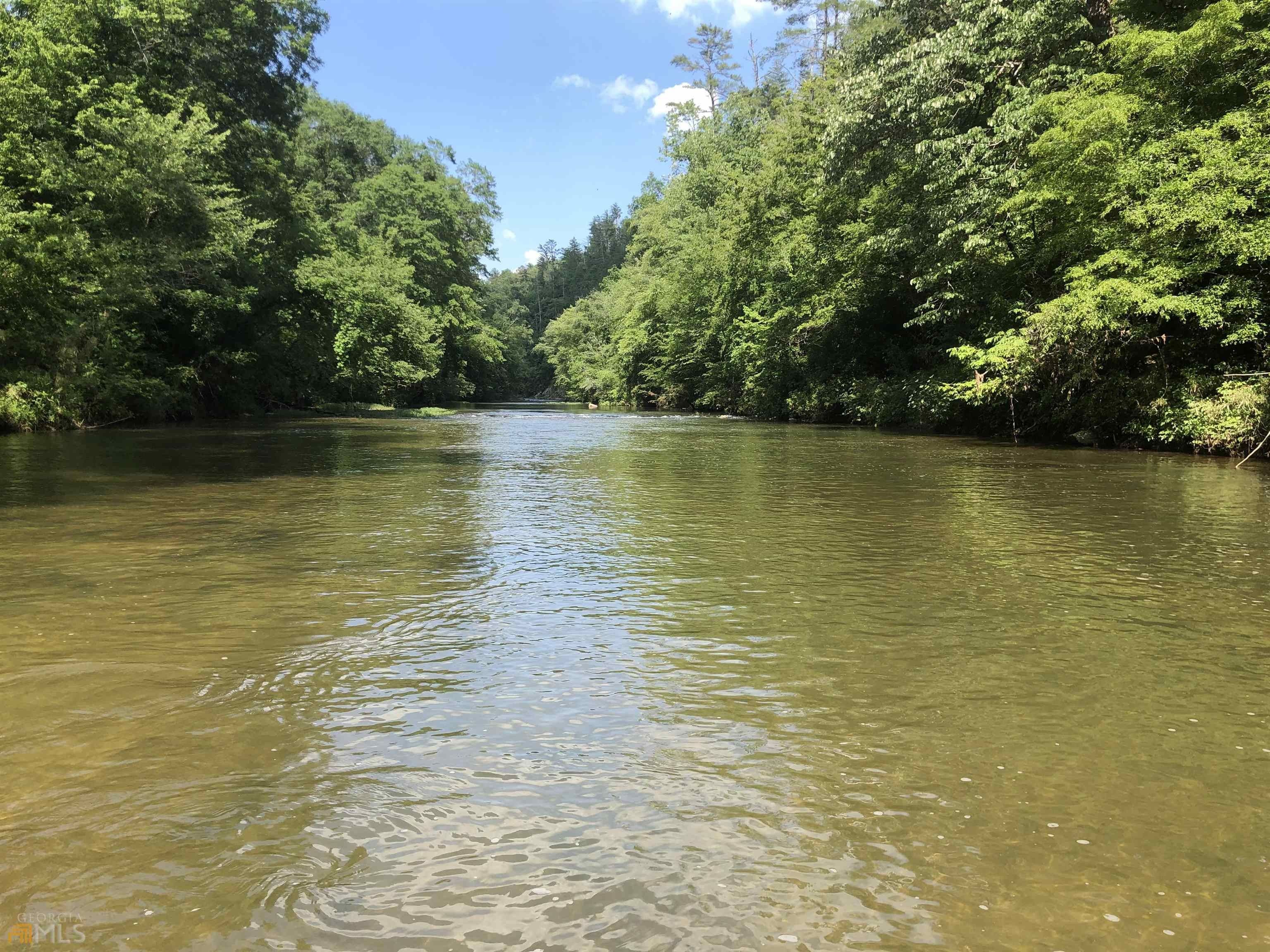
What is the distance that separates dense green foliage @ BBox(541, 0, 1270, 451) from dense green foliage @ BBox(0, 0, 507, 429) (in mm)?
19755

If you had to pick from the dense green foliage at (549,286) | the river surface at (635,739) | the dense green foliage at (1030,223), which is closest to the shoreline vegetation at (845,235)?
the dense green foliage at (1030,223)

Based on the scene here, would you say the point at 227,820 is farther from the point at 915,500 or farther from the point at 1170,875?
the point at 915,500

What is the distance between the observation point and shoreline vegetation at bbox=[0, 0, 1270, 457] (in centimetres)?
1644

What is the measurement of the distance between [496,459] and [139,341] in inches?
604

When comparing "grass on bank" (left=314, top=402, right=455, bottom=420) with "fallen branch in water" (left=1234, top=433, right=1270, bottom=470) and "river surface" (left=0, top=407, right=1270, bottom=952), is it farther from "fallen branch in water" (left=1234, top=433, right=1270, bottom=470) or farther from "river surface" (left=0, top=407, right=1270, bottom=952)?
"river surface" (left=0, top=407, right=1270, bottom=952)

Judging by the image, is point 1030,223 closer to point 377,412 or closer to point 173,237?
point 173,237

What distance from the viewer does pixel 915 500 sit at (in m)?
10.5

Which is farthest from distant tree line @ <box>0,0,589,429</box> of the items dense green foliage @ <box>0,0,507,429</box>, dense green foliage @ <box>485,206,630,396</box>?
dense green foliage @ <box>485,206,630,396</box>

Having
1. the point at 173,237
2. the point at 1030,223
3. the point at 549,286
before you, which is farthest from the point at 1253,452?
the point at 549,286

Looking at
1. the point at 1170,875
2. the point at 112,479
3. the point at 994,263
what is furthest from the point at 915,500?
the point at 994,263

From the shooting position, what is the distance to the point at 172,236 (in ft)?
82.2

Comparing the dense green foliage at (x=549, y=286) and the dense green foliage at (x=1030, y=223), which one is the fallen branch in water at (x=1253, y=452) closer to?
the dense green foliage at (x=1030, y=223)

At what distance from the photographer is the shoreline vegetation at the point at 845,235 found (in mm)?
16438

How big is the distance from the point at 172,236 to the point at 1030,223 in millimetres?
24753
